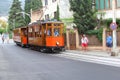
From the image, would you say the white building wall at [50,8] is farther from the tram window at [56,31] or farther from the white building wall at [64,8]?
the tram window at [56,31]

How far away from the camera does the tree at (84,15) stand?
37.8 m

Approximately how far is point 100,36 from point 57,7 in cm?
1935

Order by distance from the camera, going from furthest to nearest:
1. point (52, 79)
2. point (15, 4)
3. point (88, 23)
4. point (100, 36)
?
1. point (15, 4)
2. point (88, 23)
3. point (100, 36)
4. point (52, 79)

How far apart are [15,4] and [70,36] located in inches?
2916

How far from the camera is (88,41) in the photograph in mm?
36812

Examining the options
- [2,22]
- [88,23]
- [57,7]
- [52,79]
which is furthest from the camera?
[2,22]

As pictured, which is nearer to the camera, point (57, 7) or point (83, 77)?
point (83, 77)

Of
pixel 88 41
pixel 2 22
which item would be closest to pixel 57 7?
pixel 88 41

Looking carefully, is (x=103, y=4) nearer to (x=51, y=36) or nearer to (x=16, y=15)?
(x=51, y=36)

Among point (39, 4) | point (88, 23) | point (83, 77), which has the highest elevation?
point (39, 4)

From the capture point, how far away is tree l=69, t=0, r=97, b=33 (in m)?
37.8

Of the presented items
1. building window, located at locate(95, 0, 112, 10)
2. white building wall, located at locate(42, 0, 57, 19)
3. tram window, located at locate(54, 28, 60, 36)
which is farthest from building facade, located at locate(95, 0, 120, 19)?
white building wall, located at locate(42, 0, 57, 19)

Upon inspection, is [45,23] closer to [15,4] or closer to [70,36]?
[70,36]

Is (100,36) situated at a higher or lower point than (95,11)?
lower
